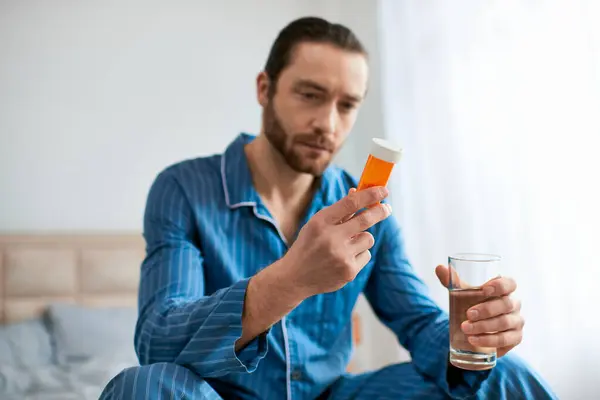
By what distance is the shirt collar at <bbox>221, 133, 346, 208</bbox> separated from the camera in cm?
136

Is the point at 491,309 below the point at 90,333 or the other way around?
the other way around

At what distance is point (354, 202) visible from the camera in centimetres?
84

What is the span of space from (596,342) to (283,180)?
0.93 m

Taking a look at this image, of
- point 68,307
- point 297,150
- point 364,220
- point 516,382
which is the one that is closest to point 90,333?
point 68,307

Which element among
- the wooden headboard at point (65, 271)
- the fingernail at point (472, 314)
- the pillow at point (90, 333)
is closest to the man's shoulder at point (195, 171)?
the fingernail at point (472, 314)

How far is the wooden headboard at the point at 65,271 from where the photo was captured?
259 centimetres

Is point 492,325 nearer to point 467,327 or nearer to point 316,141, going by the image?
→ point 467,327

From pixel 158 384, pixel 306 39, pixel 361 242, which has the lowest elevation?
pixel 158 384

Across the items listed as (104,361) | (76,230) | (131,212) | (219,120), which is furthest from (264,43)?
(104,361)

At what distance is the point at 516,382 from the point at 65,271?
2063 mm

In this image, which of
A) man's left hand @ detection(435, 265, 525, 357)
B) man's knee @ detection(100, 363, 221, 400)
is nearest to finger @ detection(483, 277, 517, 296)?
man's left hand @ detection(435, 265, 525, 357)

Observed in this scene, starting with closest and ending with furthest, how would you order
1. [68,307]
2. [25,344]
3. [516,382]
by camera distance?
1. [516,382]
2. [25,344]
3. [68,307]

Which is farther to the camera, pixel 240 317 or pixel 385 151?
pixel 240 317

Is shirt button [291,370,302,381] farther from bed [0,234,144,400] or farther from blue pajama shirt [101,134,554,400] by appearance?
bed [0,234,144,400]
